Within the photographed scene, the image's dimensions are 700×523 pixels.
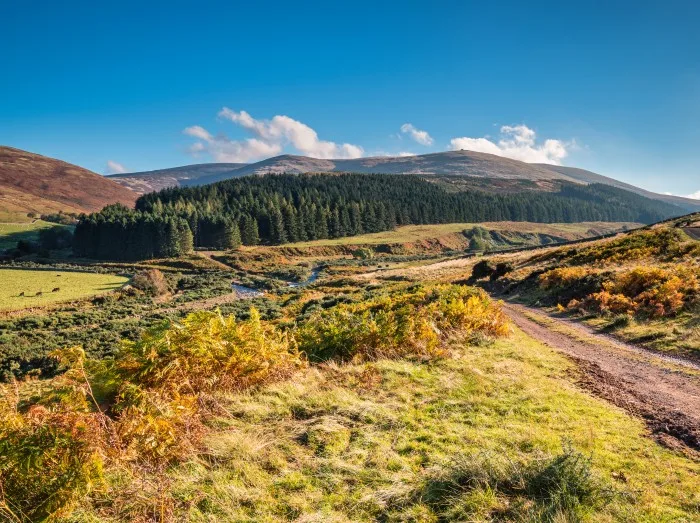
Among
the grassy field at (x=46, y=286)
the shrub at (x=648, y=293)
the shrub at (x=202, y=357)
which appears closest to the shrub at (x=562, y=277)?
the shrub at (x=648, y=293)

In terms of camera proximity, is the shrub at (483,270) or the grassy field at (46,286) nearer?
the shrub at (483,270)

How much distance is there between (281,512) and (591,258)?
40.5 meters

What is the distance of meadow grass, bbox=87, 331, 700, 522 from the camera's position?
4395 millimetres

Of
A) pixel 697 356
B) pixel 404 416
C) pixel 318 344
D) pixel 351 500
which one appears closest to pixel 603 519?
pixel 351 500

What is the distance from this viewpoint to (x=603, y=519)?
13.9 feet

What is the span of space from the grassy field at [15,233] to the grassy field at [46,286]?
174 feet

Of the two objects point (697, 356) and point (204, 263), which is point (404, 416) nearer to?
point (697, 356)

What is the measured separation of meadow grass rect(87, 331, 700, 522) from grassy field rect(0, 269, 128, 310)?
5368 cm

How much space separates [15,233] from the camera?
126 metres

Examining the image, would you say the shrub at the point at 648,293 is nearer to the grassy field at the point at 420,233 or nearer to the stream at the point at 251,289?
the stream at the point at 251,289

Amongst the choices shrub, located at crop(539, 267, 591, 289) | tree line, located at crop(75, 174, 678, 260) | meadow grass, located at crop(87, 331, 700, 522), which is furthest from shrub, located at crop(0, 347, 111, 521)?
tree line, located at crop(75, 174, 678, 260)

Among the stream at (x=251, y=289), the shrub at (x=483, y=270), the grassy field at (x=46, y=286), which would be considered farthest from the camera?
the stream at (x=251, y=289)

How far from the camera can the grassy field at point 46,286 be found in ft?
157

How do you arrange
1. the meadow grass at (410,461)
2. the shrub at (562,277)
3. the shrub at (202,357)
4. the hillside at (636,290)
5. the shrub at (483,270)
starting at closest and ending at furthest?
the meadow grass at (410,461) → the shrub at (202,357) → the hillside at (636,290) → the shrub at (562,277) → the shrub at (483,270)
